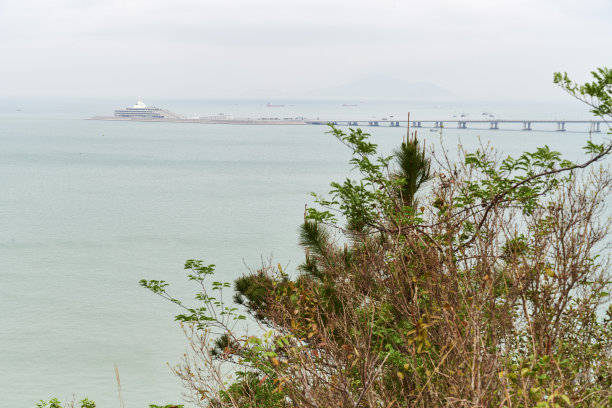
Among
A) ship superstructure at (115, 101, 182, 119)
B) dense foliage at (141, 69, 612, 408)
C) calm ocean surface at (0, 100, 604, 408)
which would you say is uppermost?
ship superstructure at (115, 101, 182, 119)

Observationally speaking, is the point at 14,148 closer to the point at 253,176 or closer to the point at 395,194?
the point at 253,176

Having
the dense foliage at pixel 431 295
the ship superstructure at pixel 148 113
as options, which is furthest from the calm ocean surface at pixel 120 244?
the ship superstructure at pixel 148 113

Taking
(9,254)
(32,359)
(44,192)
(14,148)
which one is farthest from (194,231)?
(14,148)

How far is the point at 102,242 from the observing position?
36.9m

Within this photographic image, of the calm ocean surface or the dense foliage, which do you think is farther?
the calm ocean surface

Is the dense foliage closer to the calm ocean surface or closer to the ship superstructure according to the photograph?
the calm ocean surface

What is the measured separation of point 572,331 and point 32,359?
19272mm

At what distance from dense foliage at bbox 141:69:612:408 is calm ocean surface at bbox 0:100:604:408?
1229 cm

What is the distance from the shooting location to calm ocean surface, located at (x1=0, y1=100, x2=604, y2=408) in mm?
20016

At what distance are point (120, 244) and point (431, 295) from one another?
34618mm

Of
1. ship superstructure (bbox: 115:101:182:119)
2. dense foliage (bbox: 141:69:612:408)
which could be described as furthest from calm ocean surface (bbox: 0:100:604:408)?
ship superstructure (bbox: 115:101:182:119)

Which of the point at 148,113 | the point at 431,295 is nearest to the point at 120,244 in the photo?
the point at 431,295

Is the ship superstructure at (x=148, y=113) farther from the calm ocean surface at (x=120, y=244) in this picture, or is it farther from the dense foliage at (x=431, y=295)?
the dense foliage at (x=431, y=295)

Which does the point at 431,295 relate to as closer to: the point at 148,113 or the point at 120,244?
the point at 120,244
